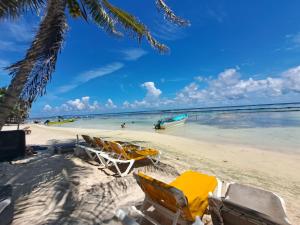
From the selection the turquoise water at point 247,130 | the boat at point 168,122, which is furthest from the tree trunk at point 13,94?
the boat at point 168,122

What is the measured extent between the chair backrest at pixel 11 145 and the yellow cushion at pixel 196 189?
19.2 ft

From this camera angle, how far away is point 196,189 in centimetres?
326

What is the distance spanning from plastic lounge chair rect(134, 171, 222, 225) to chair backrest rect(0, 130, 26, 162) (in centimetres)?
560

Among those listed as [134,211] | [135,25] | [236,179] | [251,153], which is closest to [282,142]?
[251,153]

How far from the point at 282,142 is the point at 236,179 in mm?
7396

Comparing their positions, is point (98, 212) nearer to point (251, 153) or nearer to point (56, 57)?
point (56, 57)

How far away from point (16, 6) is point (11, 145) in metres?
5.02

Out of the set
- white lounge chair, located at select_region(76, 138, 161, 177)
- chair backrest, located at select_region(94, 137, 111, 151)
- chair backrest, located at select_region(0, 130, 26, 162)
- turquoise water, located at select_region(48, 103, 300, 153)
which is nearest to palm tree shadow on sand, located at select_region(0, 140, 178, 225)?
white lounge chair, located at select_region(76, 138, 161, 177)

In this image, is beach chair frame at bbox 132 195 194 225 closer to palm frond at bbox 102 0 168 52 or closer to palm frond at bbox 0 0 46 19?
palm frond at bbox 0 0 46 19

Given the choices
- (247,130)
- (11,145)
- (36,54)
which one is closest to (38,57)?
(36,54)

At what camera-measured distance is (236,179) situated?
5.34 m

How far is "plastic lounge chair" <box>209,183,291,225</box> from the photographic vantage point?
7.13 feet

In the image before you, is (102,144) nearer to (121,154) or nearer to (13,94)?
(121,154)

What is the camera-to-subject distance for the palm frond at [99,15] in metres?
5.09
